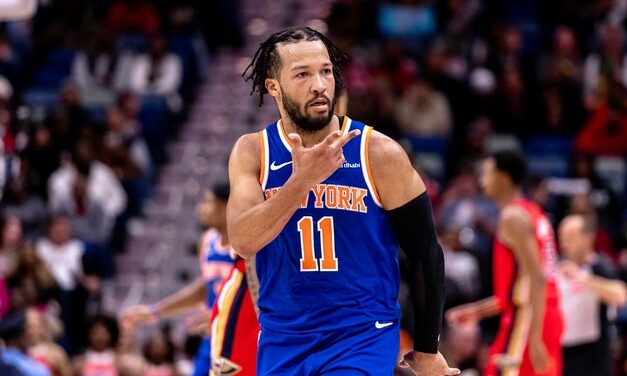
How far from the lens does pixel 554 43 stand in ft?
57.9

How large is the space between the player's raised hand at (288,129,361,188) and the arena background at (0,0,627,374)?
7.58 metres

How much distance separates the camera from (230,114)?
17562 millimetres

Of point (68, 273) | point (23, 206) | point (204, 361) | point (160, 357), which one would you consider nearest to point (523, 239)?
point (204, 361)

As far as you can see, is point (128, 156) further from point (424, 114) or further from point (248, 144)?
point (248, 144)

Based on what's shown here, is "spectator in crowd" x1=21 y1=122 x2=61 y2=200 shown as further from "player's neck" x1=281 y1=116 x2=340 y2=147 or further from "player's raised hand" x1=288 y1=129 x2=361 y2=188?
"player's raised hand" x1=288 y1=129 x2=361 y2=188

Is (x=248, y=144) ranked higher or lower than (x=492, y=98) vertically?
higher

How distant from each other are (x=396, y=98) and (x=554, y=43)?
2.52 metres

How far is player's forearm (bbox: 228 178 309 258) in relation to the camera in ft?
16.2

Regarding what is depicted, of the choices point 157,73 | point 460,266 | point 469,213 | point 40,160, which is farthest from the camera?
point 157,73

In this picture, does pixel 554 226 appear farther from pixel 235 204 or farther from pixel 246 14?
pixel 235 204

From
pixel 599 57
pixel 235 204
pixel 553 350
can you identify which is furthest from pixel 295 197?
pixel 599 57

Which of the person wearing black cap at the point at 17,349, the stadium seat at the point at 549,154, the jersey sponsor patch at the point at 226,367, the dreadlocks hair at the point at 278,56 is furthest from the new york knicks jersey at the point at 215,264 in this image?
the stadium seat at the point at 549,154

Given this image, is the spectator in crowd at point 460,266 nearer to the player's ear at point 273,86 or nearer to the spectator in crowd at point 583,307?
the spectator in crowd at point 583,307

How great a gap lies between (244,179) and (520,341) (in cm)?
367
